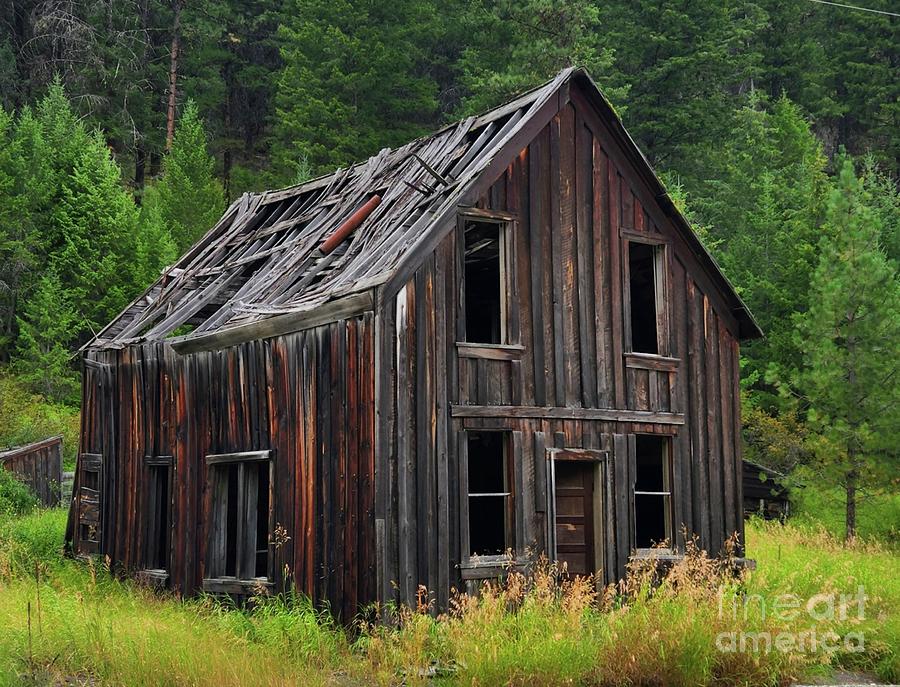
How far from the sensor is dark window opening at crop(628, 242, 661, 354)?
15406mm

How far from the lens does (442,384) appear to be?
11938 millimetres

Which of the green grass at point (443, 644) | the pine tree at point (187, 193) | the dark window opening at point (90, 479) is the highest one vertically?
the pine tree at point (187, 193)

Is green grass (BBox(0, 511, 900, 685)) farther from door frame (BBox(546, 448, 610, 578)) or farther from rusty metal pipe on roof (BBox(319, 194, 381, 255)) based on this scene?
rusty metal pipe on roof (BBox(319, 194, 381, 255))

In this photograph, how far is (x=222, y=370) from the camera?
46.1 ft

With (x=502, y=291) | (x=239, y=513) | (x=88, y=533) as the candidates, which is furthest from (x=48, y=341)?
(x=502, y=291)

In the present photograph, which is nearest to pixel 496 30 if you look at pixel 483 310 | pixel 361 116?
pixel 361 116

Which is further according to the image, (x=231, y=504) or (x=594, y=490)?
(x=231, y=504)

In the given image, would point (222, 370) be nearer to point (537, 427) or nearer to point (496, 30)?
point (537, 427)

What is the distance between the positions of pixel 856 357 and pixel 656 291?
10987 mm

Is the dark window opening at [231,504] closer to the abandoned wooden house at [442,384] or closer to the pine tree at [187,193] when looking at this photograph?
the abandoned wooden house at [442,384]

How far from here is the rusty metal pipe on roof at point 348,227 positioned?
547 inches

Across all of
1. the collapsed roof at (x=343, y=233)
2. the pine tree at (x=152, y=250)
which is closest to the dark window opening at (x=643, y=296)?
the collapsed roof at (x=343, y=233)

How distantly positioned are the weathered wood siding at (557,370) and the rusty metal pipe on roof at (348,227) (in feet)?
7.39

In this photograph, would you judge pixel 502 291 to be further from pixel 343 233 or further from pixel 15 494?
pixel 15 494
